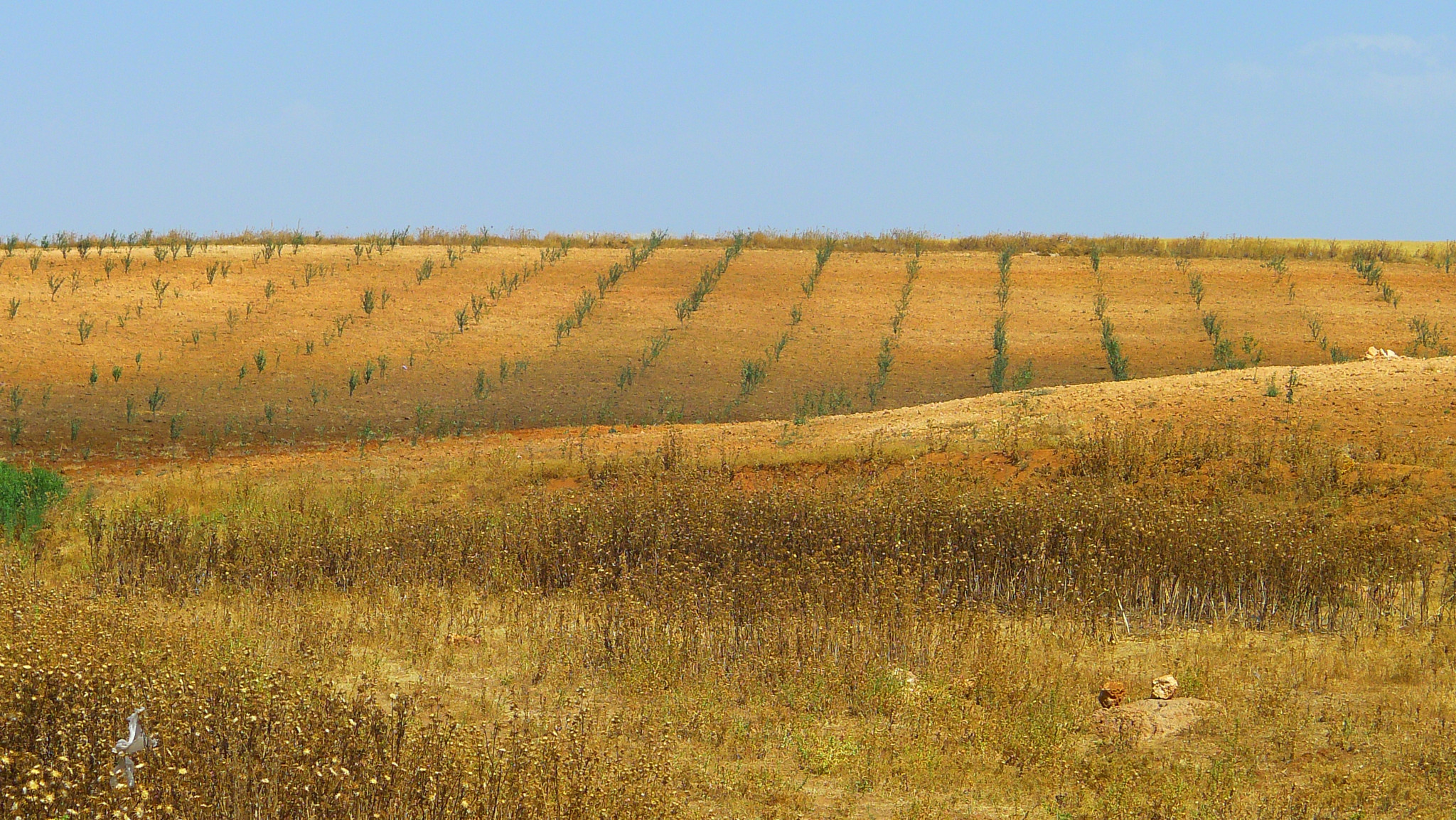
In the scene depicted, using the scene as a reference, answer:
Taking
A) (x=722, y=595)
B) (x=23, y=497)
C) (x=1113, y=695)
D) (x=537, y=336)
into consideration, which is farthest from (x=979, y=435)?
(x=537, y=336)

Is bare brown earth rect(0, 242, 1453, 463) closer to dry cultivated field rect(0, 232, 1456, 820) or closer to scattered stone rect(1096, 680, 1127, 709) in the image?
dry cultivated field rect(0, 232, 1456, 820)

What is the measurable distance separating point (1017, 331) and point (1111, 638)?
19.3m

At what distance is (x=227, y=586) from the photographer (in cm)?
935

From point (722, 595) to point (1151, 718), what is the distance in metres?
3.01

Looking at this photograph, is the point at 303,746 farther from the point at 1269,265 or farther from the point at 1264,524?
the point at 1269,265

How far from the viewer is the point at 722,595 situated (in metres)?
8.43

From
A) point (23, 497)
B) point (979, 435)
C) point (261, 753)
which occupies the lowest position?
point (261, 753)

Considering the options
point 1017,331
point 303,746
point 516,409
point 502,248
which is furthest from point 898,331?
point 303,746

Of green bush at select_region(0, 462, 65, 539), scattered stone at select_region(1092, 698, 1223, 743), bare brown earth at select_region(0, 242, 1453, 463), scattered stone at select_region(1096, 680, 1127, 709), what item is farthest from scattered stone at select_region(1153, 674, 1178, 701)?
bare brown earth at select_region(0, 242, 1453, 463)

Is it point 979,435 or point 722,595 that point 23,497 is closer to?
point 722,595

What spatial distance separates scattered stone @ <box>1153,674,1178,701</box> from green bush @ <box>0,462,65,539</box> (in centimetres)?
937

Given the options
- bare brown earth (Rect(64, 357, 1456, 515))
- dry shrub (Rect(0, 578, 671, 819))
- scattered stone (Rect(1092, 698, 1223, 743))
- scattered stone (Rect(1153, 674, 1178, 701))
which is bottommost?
scattered stone (Rect(1092, 698, 1223, 743))

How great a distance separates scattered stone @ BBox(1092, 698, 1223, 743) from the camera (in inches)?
244

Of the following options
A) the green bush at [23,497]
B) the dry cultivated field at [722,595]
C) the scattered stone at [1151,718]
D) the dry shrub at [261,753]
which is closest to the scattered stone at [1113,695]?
the scattered stone at [1151,718]
